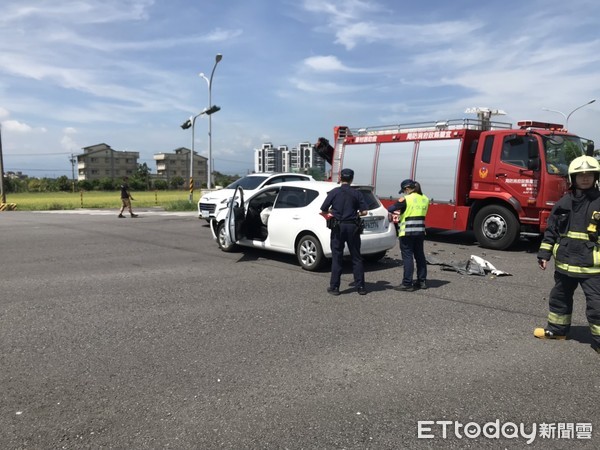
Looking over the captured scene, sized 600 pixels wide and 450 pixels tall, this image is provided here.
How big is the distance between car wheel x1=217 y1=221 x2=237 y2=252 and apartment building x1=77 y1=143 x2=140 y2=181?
119 metres

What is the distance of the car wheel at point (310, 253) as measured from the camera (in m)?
7.84

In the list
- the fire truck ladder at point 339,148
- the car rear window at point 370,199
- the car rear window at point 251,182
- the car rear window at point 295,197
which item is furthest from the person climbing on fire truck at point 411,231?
the car rear window at point 251,182

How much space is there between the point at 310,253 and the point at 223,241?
107 inches

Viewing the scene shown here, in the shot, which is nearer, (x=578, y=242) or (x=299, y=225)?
(x=578, y=242)

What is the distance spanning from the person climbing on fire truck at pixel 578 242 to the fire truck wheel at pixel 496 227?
5851mm

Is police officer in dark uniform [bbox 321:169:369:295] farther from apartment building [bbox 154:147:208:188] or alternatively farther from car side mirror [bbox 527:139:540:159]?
apartment building [bbox 154:147:208:188]

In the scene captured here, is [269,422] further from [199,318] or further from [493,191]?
[493,191]

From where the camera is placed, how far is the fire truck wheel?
10.1m

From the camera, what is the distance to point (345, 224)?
21.2 feet

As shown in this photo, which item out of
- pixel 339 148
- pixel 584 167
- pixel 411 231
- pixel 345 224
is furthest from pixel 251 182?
pixel 584 167

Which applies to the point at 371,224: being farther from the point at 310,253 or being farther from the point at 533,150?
the point at 533,150

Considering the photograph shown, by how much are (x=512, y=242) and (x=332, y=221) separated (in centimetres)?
552

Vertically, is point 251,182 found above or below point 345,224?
above

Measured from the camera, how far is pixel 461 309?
5836mm
